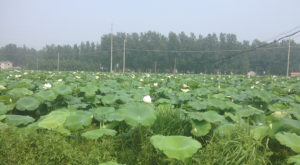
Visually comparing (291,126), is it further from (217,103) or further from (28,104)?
(28,104)

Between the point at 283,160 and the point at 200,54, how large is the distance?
4381cm

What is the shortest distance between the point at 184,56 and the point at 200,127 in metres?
43.6

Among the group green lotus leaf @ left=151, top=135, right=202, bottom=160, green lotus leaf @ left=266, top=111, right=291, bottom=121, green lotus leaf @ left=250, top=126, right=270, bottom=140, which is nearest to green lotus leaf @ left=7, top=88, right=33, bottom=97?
green lotus leaf @ left=151, top=135, right=202, bottom=160

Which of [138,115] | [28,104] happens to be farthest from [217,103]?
[28,104]

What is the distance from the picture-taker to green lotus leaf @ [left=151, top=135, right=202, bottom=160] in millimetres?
1051

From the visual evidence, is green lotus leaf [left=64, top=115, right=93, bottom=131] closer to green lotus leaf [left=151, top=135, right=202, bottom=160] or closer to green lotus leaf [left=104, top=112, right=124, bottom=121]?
green lotus leaf [left=104, top=112, right=124, bottom=121]

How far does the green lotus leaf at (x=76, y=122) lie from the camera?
1.60m

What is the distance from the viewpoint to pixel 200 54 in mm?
43375

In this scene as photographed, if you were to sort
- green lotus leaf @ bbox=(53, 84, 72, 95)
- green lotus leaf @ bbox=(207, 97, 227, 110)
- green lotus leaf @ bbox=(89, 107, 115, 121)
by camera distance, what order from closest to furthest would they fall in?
green lotus leaf @ bbox=(89, 107, 115, 121) < green lotus leaf @ bbox=(207, 97, 227, 110) < green lotus leaf @ bbox=(53, 84, 72, 95)

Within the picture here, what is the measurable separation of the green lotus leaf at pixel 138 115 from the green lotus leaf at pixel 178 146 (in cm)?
16

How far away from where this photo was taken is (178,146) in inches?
46.1

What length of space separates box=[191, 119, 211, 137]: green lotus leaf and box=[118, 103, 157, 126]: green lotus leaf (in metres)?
0.34

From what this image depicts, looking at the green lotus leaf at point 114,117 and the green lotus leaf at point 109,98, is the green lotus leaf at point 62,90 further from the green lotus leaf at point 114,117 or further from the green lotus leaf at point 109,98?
the green lotus leaf at point 114,117

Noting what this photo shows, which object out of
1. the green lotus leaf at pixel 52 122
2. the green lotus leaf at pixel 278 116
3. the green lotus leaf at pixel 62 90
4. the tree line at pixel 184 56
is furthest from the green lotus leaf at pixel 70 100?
the tree line at pixel 184 56
